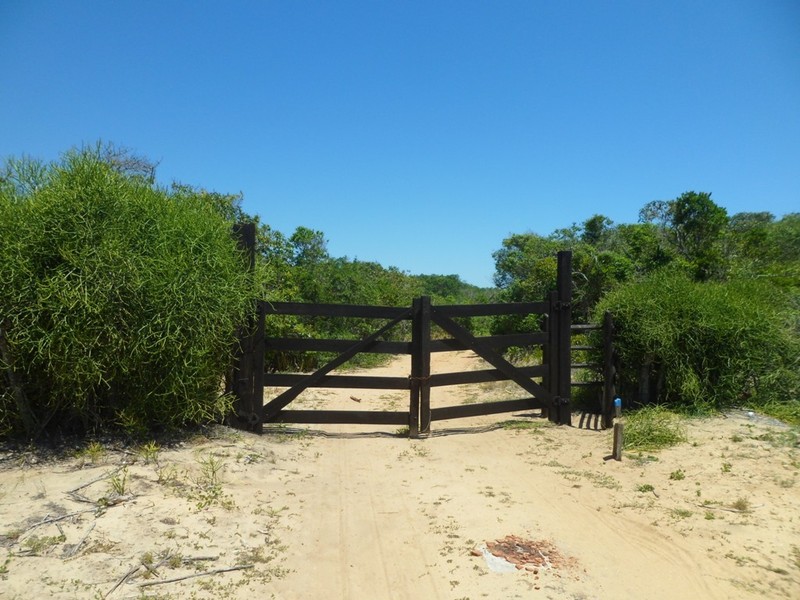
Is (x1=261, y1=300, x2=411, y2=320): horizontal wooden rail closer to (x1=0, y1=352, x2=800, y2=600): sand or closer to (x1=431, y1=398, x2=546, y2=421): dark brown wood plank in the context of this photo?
(x1=431, y1=398, x2=546, y2=421): dark brown wood plank

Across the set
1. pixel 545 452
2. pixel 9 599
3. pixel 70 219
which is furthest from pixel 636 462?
pixel 70 219

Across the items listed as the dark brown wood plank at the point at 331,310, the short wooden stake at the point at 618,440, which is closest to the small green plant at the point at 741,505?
the short wooden stake at the point at 618,440

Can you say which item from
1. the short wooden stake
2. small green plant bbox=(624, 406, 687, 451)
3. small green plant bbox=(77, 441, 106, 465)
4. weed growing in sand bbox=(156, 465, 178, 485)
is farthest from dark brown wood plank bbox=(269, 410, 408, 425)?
small green plant bbox=(624, 406, 687, 451)

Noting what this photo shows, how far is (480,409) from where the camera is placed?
8.27 meters

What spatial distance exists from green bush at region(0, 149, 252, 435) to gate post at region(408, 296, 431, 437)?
103 inches

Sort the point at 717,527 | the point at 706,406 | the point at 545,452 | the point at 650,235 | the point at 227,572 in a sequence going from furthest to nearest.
Answer: the point at 650,235
the point at 706,406
the point at 545,452
the point at 717,527
the point at 227,572

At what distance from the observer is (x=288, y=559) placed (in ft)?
13.8

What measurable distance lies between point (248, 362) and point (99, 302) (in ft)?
7.25

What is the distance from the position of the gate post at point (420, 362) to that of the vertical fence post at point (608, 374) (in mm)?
2843

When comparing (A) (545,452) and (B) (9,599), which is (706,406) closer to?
(A) (545,452)

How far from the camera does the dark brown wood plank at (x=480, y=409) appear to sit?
8.05 m

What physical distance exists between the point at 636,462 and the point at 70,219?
6.75 meters

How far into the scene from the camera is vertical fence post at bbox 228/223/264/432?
23.4 ft

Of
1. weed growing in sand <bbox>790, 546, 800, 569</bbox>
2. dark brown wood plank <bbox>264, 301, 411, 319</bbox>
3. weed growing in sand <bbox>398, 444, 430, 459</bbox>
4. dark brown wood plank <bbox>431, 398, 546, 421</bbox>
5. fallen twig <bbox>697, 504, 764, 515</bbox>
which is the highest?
dark brown wood plank <bbox>264, 301, 411, 319</bbox>
